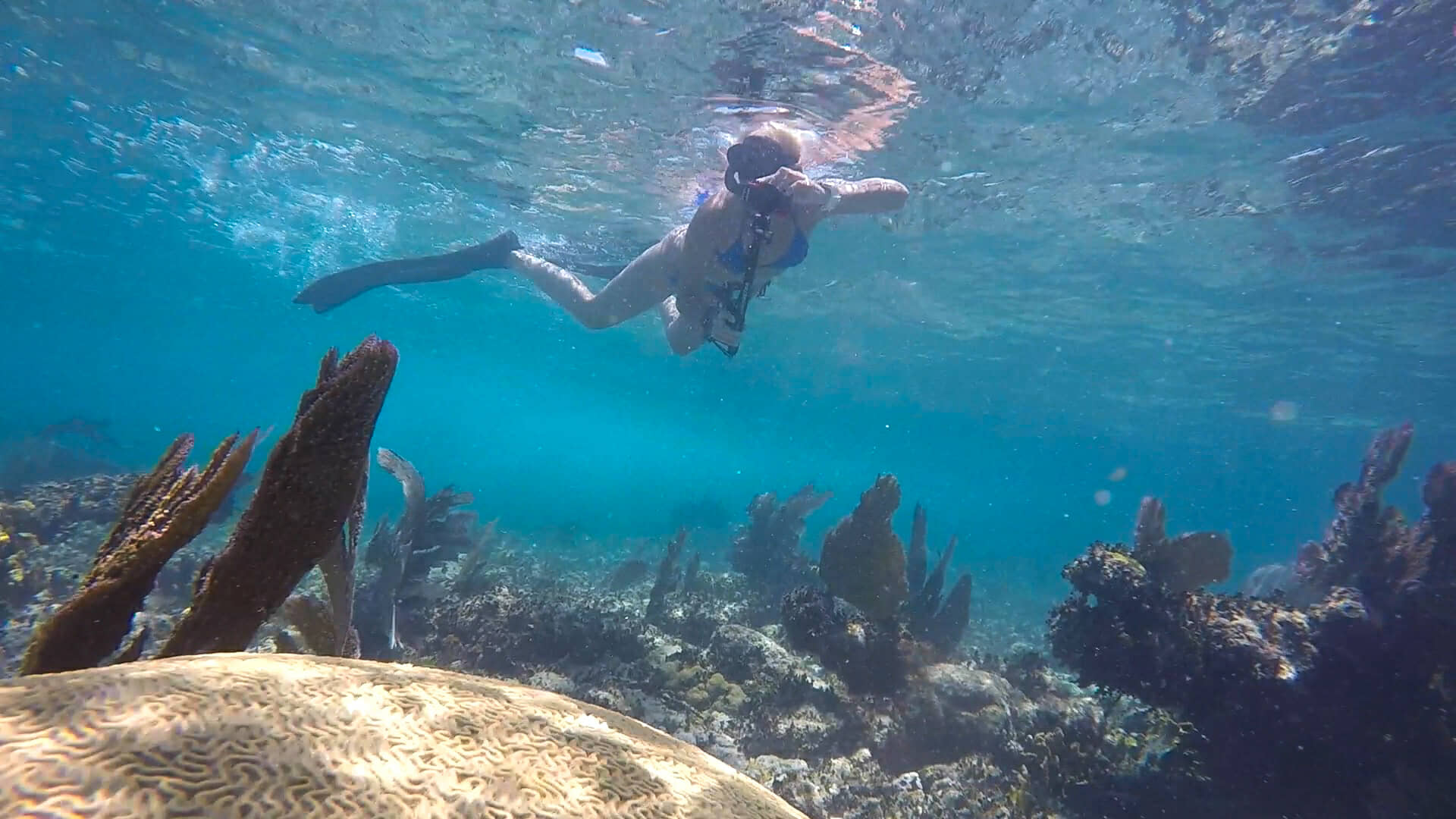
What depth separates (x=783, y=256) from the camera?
355 inches

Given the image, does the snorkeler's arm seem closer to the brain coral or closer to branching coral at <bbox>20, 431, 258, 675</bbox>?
branching coral at <bbox>20, 431, 258, 675</bbox>

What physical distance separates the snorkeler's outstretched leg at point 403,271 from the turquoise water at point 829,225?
403 centimetres

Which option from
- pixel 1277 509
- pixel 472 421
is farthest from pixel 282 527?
pixel 472 421

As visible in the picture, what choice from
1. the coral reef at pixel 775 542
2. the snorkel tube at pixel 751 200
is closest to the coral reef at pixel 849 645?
the snorkel tube at pixel 751 200

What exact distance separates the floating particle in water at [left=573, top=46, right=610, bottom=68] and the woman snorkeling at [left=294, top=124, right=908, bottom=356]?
3.74m

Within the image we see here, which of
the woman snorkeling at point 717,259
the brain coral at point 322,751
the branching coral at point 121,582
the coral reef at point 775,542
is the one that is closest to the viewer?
the brain coral at point 322,751

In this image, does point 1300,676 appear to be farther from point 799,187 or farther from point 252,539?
point 252,539

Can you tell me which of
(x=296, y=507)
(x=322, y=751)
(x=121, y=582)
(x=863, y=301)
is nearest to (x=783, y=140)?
(x=296, y=507)

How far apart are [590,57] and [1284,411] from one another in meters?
38.1

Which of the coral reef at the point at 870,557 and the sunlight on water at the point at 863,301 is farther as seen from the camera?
the coral reef at the point at 870,557

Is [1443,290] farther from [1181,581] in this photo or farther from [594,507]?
[594,507]

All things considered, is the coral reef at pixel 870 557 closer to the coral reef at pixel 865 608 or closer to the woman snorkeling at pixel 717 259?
the coral reef at pixel 865 608

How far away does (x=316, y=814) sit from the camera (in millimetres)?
1563

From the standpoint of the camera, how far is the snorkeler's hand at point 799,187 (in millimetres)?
8164
